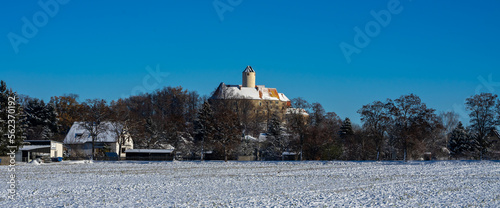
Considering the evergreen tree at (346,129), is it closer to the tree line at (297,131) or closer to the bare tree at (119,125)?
the tree line at (297,131)

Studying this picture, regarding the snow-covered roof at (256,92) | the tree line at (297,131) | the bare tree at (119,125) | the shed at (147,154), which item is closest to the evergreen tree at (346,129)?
the tree line at (297,131)

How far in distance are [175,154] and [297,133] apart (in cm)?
2186

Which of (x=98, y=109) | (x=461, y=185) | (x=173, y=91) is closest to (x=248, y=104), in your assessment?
(x=173, y=91)

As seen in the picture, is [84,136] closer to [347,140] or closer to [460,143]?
[347,140]

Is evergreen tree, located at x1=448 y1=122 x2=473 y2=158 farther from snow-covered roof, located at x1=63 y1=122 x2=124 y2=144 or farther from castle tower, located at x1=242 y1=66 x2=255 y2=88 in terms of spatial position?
castle tower, located at x1=242 y1=66 x2=255 y2=88

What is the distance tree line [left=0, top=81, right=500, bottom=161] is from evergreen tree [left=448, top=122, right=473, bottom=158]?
10cm

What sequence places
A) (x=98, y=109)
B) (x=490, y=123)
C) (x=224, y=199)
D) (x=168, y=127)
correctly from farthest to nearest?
(x=168, y=127) → (x=98, y=109) → (x=490, y=123) → (x=224, y=199)

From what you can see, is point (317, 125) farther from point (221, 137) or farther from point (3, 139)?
point (3, 139)

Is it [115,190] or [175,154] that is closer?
[115,190]

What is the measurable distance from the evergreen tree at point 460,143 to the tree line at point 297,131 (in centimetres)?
10

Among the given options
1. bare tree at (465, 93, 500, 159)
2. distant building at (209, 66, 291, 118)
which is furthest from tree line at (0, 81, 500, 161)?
distant building at (209, 66, 291, 118)

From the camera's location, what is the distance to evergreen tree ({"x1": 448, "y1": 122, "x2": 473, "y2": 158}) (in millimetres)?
82438

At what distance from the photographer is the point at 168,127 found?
95.3 meters

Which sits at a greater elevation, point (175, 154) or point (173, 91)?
point (173, 91)
